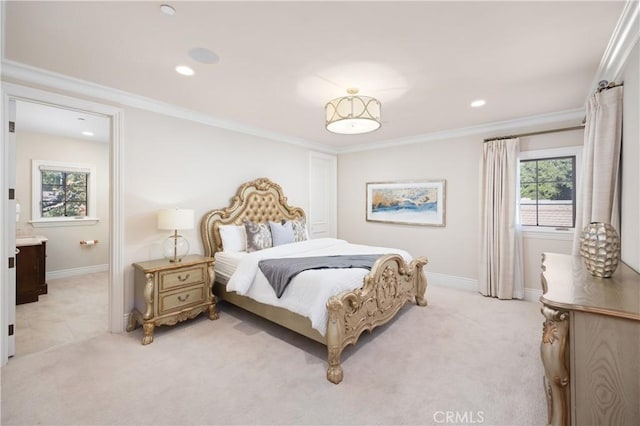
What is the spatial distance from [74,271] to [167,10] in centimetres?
565

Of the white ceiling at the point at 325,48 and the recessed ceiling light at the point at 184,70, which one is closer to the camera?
the white ceiling at the point at 325,48

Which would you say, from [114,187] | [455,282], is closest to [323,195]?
[455,282]

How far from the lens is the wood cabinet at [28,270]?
3879 mm

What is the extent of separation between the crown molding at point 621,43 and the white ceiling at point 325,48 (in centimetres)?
5

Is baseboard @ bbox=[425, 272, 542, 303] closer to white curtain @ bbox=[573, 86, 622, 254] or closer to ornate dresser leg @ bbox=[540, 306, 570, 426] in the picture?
white curtain @ bbox=[573, 86, 622, 254]

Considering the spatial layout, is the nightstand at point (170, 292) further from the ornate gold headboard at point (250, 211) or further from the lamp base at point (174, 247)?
the ornate gold headboard at point (250, 211)

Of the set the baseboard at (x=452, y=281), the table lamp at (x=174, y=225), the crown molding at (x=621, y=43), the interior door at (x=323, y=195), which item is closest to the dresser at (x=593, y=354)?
the crown molding at (x=621, y=43)

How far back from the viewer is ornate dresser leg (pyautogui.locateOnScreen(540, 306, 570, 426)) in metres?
1.37

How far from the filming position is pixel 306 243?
13.3ft

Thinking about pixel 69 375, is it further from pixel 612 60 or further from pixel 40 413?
A: pixel 612 60

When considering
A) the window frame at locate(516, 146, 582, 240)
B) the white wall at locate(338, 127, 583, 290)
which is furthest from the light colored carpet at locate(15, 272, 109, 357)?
the window frame at locate(516, 146, 582, 240)

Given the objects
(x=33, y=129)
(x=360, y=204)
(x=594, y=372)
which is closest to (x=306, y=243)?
(x=360, y=204)

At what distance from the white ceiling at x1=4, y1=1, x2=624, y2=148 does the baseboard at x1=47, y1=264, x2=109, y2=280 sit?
13.8ft

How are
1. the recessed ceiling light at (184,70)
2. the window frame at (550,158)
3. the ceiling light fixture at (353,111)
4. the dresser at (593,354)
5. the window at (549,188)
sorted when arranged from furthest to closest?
1. the window at (549,188)
2. the window frame at (550,158)
3. the ceiling light fixture at (353,111)
4. the recessed ceiling light at (184,70)
5. the dresser at (593,354)
